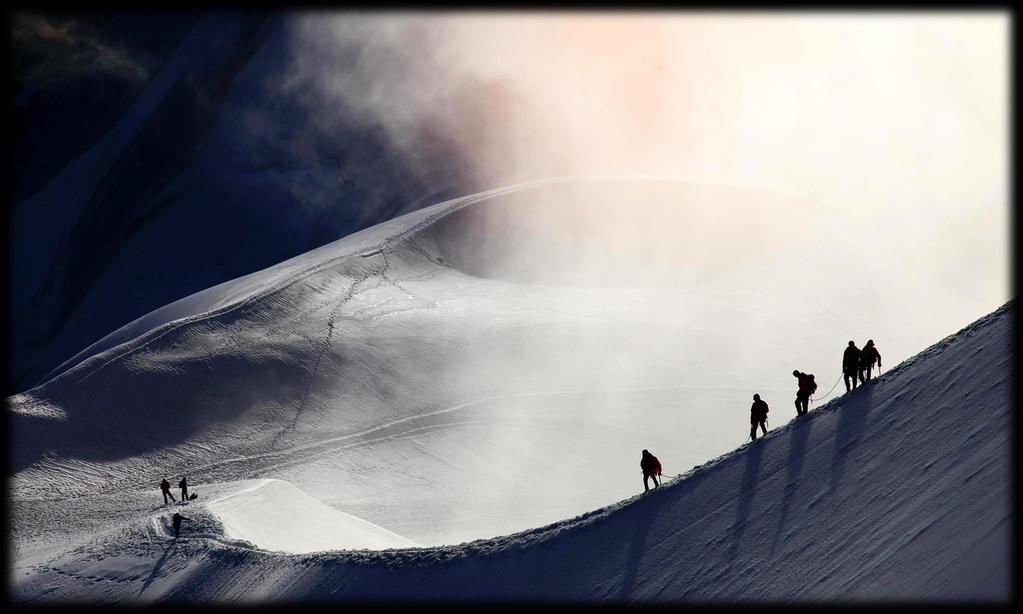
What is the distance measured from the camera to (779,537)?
18516mm

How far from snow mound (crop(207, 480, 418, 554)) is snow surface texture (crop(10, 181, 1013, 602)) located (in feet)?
0.32

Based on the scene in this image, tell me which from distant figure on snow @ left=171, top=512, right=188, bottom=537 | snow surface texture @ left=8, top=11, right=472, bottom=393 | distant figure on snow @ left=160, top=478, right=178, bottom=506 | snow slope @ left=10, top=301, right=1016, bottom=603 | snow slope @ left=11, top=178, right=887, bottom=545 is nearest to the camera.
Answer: snow slope @ left=10, top=301, right=1016, bottom=603

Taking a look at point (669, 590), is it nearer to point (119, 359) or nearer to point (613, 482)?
point (613, 482)

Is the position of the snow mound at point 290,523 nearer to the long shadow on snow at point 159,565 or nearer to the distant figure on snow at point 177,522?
the distant figure on snow at point 177,522

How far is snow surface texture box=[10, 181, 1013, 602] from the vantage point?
1817 cm

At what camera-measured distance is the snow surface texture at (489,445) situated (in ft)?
59.6

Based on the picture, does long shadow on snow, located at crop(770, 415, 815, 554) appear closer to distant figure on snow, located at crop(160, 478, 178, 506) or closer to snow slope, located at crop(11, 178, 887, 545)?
snow slope, located at crop(11, 178, 887, 545)

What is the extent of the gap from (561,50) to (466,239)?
20002mm

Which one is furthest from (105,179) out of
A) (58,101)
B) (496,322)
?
(496,322)

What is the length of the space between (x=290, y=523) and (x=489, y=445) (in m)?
7.15

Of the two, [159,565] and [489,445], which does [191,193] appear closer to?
[489,445]

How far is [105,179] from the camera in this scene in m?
55.2

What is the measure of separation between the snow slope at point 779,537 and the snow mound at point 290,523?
1.02 metres

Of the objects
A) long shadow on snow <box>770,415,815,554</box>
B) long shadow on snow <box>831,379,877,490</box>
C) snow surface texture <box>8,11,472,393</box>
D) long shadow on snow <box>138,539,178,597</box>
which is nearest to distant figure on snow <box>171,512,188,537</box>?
long shadow on snow <box>138,539,178,597</box>
